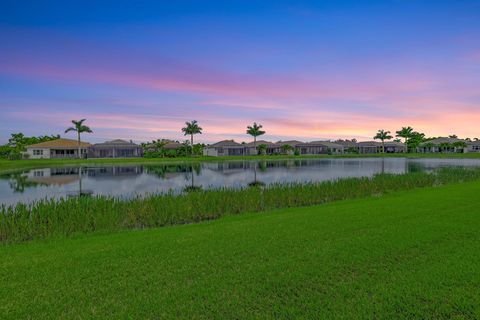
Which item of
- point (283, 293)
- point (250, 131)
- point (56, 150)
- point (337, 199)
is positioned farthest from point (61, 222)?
point (250, 131)

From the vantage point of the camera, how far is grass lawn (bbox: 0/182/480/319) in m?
4.61

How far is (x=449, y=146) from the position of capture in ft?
321

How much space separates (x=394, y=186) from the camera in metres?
21.6

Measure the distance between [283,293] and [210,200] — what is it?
32.7 ft

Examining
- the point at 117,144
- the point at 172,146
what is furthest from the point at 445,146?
the point at 117,144

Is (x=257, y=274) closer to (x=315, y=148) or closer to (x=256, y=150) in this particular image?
(x=256, y=150)

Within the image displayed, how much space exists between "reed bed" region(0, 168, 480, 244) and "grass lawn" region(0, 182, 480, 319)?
2.29 m

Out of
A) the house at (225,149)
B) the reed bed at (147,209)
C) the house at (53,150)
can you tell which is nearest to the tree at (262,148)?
the house at (225,149)

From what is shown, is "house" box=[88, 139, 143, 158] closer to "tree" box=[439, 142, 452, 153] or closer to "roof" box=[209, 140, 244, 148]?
"roof" box=[209, 140, 244, 148]

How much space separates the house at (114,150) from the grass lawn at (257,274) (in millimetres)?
70067

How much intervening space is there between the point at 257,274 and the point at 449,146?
114 meters

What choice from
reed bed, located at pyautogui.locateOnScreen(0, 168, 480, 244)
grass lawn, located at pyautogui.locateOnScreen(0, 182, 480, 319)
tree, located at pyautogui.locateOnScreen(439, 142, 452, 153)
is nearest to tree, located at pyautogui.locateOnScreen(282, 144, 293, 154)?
tree, located at pyautogui.locateOnScreen(439, 142, 452, 153)

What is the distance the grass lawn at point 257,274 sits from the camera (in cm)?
461

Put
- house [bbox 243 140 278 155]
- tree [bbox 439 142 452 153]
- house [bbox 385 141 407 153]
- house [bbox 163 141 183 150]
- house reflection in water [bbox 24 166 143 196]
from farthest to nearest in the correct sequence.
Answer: house [bbox 385 141 407 153], tree [bbox 439 142 452 153], house [bbox 243 140 278 155], house [bbox 163 141 183 150], house reflection in water [bbox 24 166 143 196]
